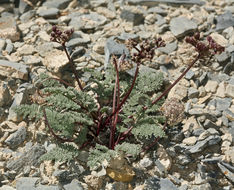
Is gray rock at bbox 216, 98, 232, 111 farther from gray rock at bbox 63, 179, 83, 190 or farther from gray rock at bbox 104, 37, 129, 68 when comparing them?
gray rock at bbox 63, 179, 83, 190

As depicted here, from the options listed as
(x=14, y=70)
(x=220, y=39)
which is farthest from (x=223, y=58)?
(x=14, y=70)

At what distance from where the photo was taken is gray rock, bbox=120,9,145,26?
6.46m

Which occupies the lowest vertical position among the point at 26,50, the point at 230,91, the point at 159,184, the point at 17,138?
the point at 159,184

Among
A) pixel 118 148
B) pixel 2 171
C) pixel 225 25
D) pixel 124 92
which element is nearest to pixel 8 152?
pixel 2 171

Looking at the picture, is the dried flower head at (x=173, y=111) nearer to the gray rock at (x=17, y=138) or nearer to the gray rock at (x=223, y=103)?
the gray rock at (x=223, y=103)

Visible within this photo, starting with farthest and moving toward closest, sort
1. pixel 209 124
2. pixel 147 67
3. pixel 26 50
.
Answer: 1. pixel 26 50
2. pixel 147 67
3. pixel 209 124

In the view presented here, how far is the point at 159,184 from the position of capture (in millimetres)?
4141

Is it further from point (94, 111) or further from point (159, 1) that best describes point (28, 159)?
point (159, 1)

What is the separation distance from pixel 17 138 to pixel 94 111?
102 centimetres

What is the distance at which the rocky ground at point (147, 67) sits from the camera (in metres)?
4.21

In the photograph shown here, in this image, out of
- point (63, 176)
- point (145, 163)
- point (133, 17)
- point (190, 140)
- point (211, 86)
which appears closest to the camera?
point (63, 176)

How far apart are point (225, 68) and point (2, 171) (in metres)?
3.46

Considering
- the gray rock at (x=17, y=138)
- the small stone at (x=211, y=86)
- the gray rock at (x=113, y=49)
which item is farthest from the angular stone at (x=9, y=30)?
the small stone at (x=211, y=86)

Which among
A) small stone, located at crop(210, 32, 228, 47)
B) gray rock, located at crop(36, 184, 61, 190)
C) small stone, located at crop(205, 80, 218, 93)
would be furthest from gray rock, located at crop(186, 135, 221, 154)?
small stone, located at crop(210, 32, 228, 47)
